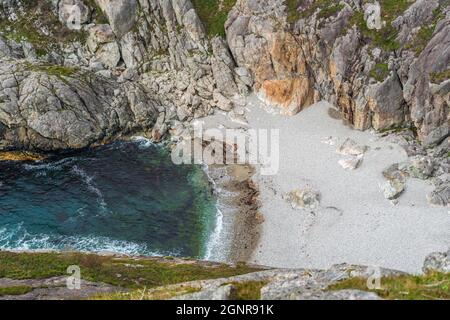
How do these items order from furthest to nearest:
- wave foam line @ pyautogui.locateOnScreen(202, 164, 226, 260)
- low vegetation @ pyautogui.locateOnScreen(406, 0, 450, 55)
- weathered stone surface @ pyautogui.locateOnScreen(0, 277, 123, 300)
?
1. low vegetation @ pyautogui.locateOnScreen(406, 0, 450, 55)
2. wave foam line @ pyautogui.locateOnScreen(202, 164, 226, 260)
3. weathered stone surface @ pyautogui.locateOnScreen(0, 277, 123, 300)

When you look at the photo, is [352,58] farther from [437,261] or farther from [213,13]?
[437,261]

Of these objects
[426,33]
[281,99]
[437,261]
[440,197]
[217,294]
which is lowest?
[437,261]

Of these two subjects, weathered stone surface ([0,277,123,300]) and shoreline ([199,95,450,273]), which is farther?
shoreline ([199,95,450,273])

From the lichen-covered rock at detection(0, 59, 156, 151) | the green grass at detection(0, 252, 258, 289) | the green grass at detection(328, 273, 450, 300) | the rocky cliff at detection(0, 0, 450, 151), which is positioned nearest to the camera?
the green grass at detection(328, 273, 450, 300)

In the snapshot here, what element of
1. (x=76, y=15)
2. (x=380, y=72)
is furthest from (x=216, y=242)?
(x=76, y=15)

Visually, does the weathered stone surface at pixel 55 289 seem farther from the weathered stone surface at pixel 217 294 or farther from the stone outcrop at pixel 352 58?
the stone outcrop at pixel 352 58

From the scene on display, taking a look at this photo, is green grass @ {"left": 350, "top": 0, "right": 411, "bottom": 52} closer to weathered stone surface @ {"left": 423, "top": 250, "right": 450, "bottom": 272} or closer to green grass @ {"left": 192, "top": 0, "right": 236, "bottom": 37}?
green grass @ {"left": 192, "top": 0, "right": 236, "bottom": 37}

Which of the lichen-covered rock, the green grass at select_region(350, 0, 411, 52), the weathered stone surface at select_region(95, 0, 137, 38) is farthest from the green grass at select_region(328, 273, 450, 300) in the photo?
the weathered stone surface at select_region(95, 0, 137, 38)
